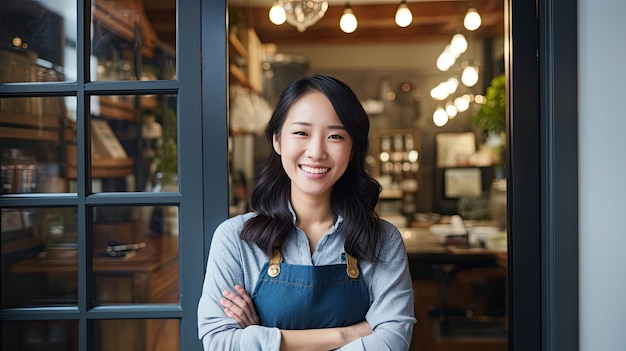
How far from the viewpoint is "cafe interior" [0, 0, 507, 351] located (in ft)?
7.10

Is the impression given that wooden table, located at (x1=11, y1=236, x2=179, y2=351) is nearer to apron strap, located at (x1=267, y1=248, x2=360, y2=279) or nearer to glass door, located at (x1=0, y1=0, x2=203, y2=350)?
glass door, located at (x1=0, y1=0, x2=203, y2=350)

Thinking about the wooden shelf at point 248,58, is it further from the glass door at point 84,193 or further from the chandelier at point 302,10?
the glass door at point 84,193

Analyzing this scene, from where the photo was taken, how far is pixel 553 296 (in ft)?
6.77

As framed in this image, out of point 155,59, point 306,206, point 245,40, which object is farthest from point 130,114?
point 245,40

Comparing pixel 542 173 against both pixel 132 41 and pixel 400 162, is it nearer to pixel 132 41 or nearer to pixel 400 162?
pixel 132 41

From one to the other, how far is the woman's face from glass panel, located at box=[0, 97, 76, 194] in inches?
32.4

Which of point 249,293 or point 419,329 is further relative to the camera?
point 419,329

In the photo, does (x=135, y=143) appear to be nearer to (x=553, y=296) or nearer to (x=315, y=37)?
(x=553, y=296)

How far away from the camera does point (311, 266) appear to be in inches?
73.1

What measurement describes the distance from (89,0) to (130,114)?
1.40 ft

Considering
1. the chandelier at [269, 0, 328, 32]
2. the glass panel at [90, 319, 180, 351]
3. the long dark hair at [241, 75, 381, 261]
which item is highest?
the chandelier at [269, 0, 328, 32]

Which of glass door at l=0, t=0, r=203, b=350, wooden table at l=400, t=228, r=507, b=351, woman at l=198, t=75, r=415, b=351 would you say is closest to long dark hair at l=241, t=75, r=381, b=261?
woman at l=198, t=75, r=415, b=351

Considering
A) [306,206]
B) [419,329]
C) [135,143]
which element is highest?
[135,143]

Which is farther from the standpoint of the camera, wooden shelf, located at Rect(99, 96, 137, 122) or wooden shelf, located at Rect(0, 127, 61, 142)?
wooden shelf, located at Rect(99, 96, 137, 122)
